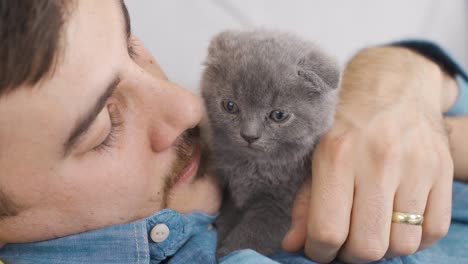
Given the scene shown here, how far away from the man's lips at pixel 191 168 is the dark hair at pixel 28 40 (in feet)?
1.24

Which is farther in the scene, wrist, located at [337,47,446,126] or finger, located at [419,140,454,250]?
wrist, located at [337,47,446,126]

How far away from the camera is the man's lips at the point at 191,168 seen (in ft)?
3.23

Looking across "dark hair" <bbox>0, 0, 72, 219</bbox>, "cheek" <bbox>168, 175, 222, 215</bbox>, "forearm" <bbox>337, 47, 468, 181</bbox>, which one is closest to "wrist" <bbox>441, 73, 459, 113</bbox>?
"forearm" <bbox>337, 47, 468, 181</bbox>

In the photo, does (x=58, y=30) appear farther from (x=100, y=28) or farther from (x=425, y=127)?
(x=425, y=127)

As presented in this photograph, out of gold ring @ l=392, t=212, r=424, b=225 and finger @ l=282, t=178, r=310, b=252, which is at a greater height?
gold ring @ l=392, t=212, r=424, b=225

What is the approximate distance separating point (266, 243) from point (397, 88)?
565 mm

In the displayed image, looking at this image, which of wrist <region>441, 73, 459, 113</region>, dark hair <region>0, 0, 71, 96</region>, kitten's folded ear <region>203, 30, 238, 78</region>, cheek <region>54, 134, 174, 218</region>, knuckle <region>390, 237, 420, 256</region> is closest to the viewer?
dark hair <region>0, 0, 71, 96</region>

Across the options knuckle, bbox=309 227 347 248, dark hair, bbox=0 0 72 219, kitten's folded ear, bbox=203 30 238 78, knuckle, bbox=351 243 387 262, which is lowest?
knuckle, bbox=351 243 387 262

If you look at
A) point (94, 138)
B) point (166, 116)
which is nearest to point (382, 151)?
point (166, 116)

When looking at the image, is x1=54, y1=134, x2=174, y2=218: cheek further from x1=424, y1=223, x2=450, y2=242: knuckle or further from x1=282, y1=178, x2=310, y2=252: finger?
x1=424, y1=223, x2=450, y2=242: knuckle

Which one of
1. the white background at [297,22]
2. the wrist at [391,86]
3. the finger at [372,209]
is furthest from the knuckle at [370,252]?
the white background at [297,22]

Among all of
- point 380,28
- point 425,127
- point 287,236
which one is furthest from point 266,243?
point 380,28

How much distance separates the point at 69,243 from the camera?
88 cm

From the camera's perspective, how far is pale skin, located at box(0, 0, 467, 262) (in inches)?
29.6
